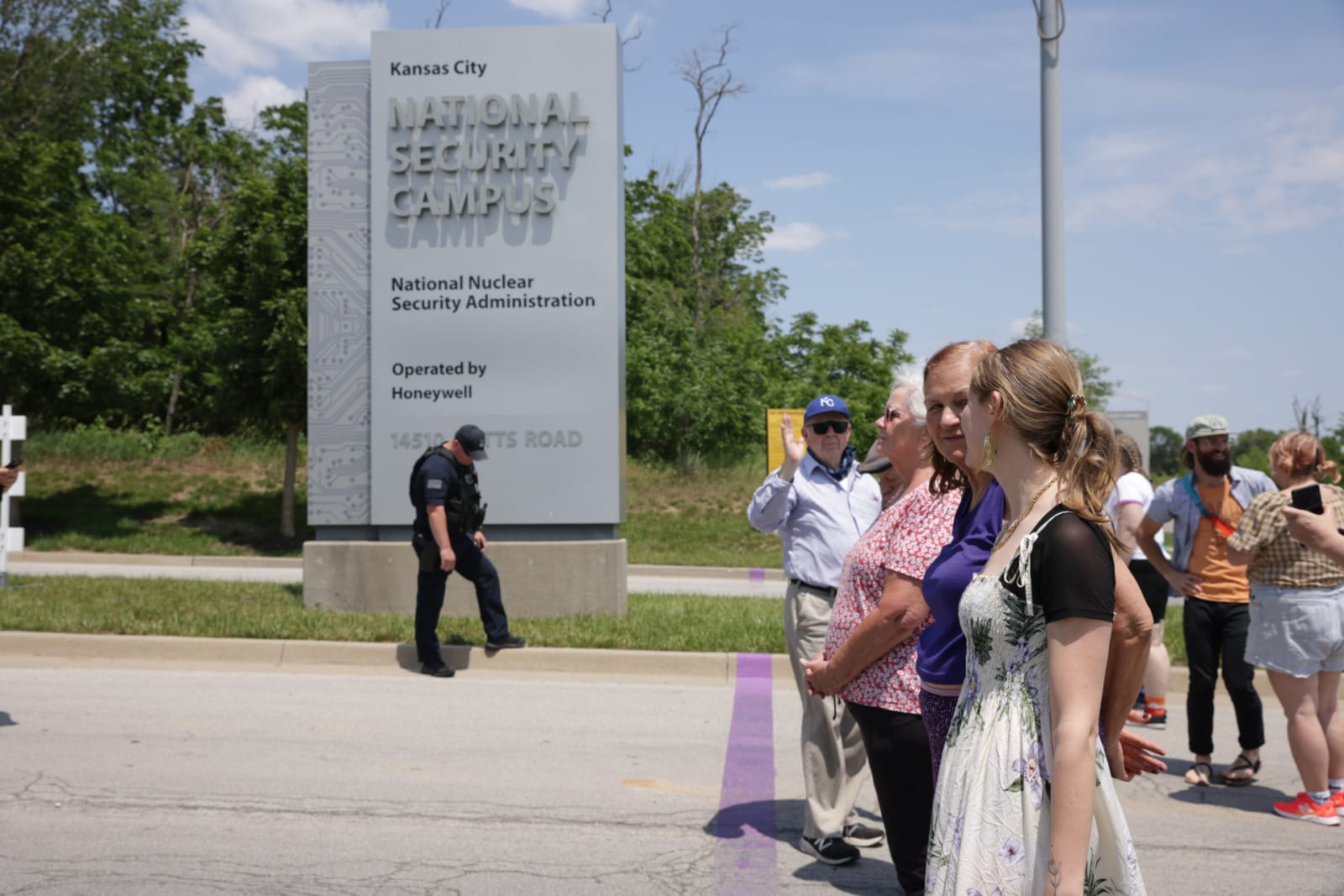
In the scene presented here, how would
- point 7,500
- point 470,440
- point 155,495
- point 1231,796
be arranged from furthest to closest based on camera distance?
1. point 155,495
2. point 7,500
3. point 470,440
4. point 1231,796

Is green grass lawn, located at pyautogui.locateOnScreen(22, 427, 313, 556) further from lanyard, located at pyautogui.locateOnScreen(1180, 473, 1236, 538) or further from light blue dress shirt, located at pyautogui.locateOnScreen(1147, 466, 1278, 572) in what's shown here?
lanyard, located at pyautogui.locateOnScreen(1180, 473, 1236, 538)

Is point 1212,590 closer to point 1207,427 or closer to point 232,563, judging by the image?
point 1207,427

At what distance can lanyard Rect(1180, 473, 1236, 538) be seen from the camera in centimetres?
648

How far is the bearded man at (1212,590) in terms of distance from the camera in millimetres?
6461

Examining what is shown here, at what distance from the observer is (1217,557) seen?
6.50m

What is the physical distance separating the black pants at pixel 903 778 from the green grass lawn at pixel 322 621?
5.88m

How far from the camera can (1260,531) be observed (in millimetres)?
5777

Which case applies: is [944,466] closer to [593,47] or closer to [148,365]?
[593,47]

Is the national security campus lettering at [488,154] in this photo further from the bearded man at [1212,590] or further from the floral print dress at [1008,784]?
the floral print dress at [1008,784]

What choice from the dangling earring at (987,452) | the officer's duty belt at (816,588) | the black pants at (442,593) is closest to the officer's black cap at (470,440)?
the black pants at (442,593)

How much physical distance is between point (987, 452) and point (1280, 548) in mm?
3927

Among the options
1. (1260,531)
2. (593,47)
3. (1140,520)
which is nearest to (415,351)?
(593,47)

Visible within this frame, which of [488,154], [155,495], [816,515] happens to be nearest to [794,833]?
[816,515]

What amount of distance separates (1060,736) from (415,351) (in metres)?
10.2
